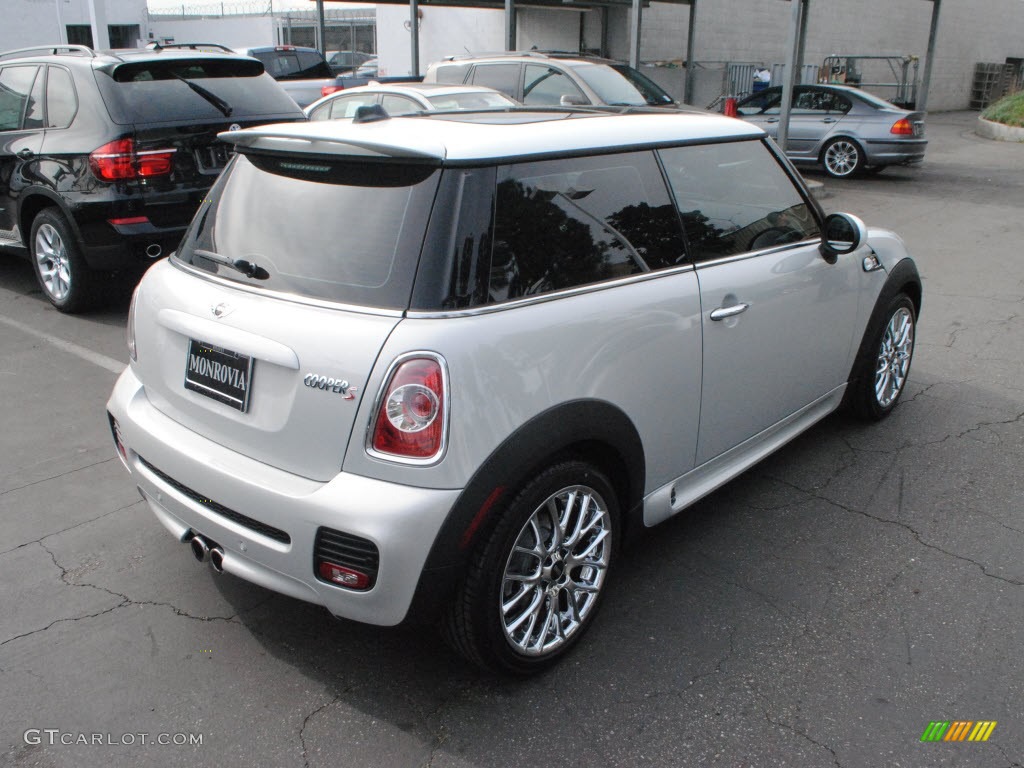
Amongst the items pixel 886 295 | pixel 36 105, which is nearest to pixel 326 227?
pixel 886 295

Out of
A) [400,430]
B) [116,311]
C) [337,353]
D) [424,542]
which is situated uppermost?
[337,353]

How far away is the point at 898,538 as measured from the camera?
3.68m

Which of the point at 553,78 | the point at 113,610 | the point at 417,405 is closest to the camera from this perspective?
the point at 417,405

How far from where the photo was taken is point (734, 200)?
3520mm

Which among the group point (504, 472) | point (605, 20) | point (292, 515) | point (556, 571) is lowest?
point (556, 571)

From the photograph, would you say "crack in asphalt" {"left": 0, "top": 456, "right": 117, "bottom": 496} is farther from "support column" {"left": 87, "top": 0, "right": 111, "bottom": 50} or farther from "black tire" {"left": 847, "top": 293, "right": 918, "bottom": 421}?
"support column" {"left": 87, "top": 0, "right": 111, "bottom": 50}

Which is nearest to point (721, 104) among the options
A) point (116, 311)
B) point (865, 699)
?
point (116, 311)

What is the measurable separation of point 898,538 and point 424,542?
7.30 feet

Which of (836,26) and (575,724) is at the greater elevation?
(836,26)

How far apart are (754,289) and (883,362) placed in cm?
161

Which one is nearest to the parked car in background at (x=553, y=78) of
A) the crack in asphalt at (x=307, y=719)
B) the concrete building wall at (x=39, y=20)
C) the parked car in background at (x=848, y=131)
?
the parked car in background at (x=848, y=131)

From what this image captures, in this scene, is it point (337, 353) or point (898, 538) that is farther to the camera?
point (898, 538)

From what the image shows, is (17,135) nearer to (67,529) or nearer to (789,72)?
(67,529)

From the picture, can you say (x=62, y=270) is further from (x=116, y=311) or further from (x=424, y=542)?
(x=424, y=542)
